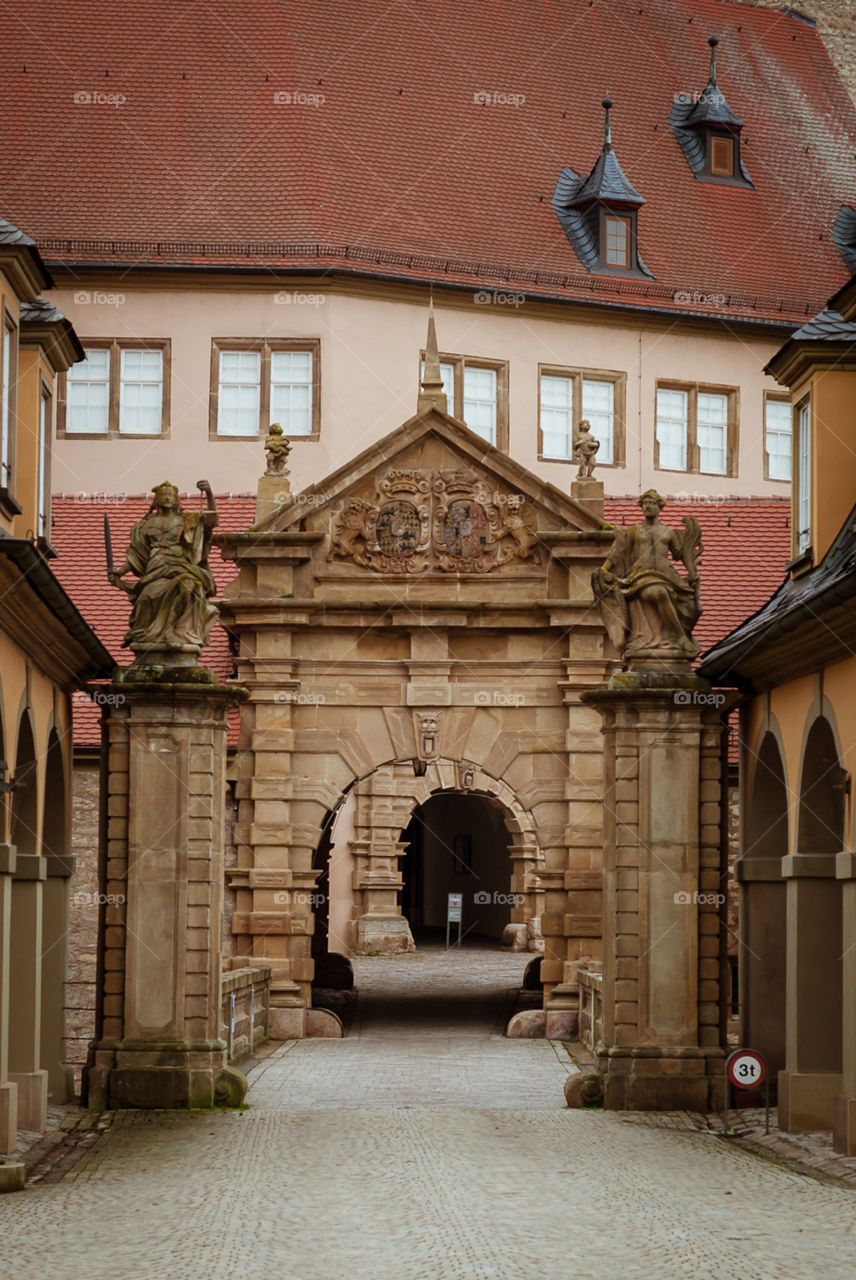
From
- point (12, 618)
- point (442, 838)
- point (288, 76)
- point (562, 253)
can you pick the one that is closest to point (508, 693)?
point (12, 618)

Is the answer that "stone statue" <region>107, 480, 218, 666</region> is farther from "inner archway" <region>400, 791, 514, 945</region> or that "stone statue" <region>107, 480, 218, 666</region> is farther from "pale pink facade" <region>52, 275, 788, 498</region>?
"inner archway" <region>400, 791, 514, 945</region>

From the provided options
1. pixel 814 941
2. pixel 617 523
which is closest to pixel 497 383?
pixel 617 523

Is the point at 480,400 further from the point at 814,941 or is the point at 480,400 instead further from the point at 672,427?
the point at 814,941

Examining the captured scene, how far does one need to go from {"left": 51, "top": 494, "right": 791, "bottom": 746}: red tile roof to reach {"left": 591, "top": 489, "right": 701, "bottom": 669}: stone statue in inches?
306

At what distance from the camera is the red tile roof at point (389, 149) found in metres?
35.1

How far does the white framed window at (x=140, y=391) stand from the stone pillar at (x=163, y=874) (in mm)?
15896

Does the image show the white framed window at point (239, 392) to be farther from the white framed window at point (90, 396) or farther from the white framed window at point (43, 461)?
the white framed window at point (43, 461)

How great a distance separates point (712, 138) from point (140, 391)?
40.6ft

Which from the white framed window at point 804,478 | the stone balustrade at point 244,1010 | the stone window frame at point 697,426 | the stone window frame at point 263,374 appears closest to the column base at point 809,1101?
the white framed window at point 804,478

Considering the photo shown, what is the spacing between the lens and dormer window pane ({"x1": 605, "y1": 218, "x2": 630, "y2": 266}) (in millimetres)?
37000

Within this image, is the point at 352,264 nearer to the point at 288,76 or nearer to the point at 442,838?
the point at 288,76

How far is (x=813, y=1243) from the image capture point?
36.8 ft

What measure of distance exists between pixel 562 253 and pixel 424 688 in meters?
13.9

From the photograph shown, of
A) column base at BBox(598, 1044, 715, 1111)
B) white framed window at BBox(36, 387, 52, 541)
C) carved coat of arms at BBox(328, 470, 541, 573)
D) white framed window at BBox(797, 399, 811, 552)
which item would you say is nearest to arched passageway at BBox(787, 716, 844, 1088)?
column base at BBox(598, 1044, 715, 1111)
